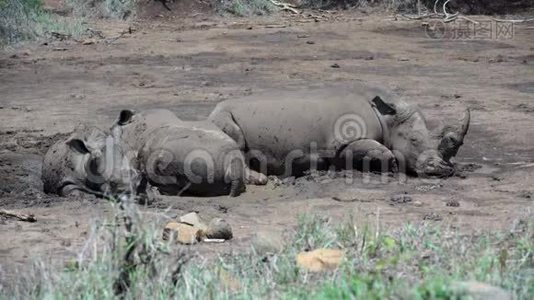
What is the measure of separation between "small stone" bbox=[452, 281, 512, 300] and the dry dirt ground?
2.03 m

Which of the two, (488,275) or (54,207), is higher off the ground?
(488,275)

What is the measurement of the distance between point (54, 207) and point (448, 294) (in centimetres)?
408

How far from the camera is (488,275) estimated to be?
4.53m

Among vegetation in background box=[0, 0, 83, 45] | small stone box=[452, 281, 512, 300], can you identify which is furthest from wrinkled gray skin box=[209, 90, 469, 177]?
vegetation in background box=[0, 0, 83, 45]

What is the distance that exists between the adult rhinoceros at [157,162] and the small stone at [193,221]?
1118mm

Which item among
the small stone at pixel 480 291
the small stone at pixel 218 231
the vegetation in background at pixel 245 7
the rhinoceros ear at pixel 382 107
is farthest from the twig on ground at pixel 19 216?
the vegetation in background at pixel 245 7

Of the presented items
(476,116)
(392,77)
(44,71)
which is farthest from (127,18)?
(476,116)

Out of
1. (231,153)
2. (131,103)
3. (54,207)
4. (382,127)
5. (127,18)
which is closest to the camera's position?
(54,207)

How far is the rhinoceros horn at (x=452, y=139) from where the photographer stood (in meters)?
8.48

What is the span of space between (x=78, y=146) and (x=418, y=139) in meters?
2.70

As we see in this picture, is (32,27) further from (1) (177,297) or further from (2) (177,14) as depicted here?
(1) (177,297)

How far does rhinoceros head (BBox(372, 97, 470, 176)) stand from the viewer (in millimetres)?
8422
